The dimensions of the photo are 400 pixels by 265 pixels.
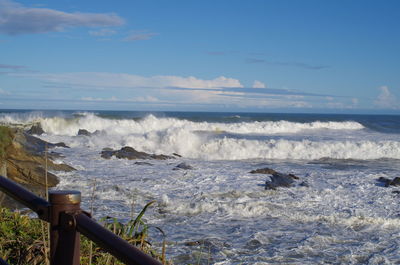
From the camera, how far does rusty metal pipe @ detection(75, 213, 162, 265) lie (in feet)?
4.16

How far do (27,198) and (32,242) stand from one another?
8.18 feet

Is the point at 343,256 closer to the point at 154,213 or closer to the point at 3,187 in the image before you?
the point at 154,213

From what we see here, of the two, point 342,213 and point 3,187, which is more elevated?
point 3,187

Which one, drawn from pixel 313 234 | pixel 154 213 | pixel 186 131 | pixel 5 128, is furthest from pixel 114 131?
pixel 313 234

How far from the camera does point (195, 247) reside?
6.80m

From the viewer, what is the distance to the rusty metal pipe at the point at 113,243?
1.27m

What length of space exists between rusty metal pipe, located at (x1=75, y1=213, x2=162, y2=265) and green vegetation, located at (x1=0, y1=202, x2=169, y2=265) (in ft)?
6.42

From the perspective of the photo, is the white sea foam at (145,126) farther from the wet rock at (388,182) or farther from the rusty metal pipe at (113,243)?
the rusty metal pipe at (113,243)

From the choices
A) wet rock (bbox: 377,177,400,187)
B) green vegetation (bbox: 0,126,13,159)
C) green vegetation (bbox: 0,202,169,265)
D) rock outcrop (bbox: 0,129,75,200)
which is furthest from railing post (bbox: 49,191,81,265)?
wet rock (bbox: 377,177,400,187)

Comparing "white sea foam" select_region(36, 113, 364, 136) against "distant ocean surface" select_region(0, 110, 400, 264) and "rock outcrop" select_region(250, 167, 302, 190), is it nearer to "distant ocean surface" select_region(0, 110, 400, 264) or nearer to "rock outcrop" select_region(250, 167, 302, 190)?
"distant ocean surface" select_region(0, 110, 400, 264)

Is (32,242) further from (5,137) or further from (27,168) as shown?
(5,137)

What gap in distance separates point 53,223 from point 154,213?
7515 millimetres

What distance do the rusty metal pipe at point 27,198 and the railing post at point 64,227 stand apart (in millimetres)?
63

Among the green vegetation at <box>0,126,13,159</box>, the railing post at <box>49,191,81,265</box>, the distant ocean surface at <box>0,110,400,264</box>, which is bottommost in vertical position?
the distant ocean surface at <box>0,110,400,264</box>
